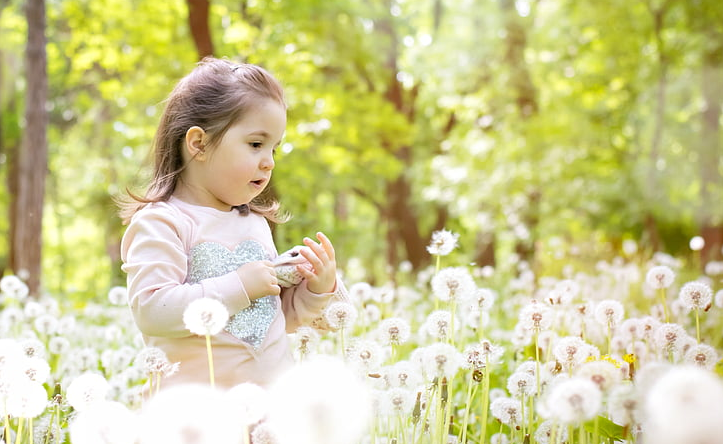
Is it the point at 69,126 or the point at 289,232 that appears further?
the point at 69,126

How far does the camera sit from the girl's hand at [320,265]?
6.59 ft

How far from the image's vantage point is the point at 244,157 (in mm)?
1972

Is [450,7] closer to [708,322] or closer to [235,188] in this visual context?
[708,322]

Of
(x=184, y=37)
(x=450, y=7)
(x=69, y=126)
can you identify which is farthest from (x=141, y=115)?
(x=450, y=7)

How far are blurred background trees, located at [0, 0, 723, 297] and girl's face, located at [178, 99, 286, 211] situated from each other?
16.9 feet

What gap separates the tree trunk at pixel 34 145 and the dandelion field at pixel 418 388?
2955mm

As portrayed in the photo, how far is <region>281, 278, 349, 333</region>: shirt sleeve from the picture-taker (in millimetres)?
2080

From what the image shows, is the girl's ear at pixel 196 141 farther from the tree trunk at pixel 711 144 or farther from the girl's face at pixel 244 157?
the tree trunk at pixel 711 144

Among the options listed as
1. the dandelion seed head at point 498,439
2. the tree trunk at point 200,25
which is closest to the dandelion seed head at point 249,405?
the dandelion seed head at point 498,439

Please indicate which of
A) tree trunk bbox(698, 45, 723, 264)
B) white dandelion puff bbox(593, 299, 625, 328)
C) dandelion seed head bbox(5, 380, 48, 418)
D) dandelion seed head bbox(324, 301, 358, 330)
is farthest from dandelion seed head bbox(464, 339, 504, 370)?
tree trunk bbox(698, 45, 723, 264)

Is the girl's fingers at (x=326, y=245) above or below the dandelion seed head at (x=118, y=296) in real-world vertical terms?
below

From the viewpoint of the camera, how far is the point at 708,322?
418cm

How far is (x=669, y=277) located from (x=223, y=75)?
1.59 m

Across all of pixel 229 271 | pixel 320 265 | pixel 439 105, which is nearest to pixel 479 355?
pixel 320 265
